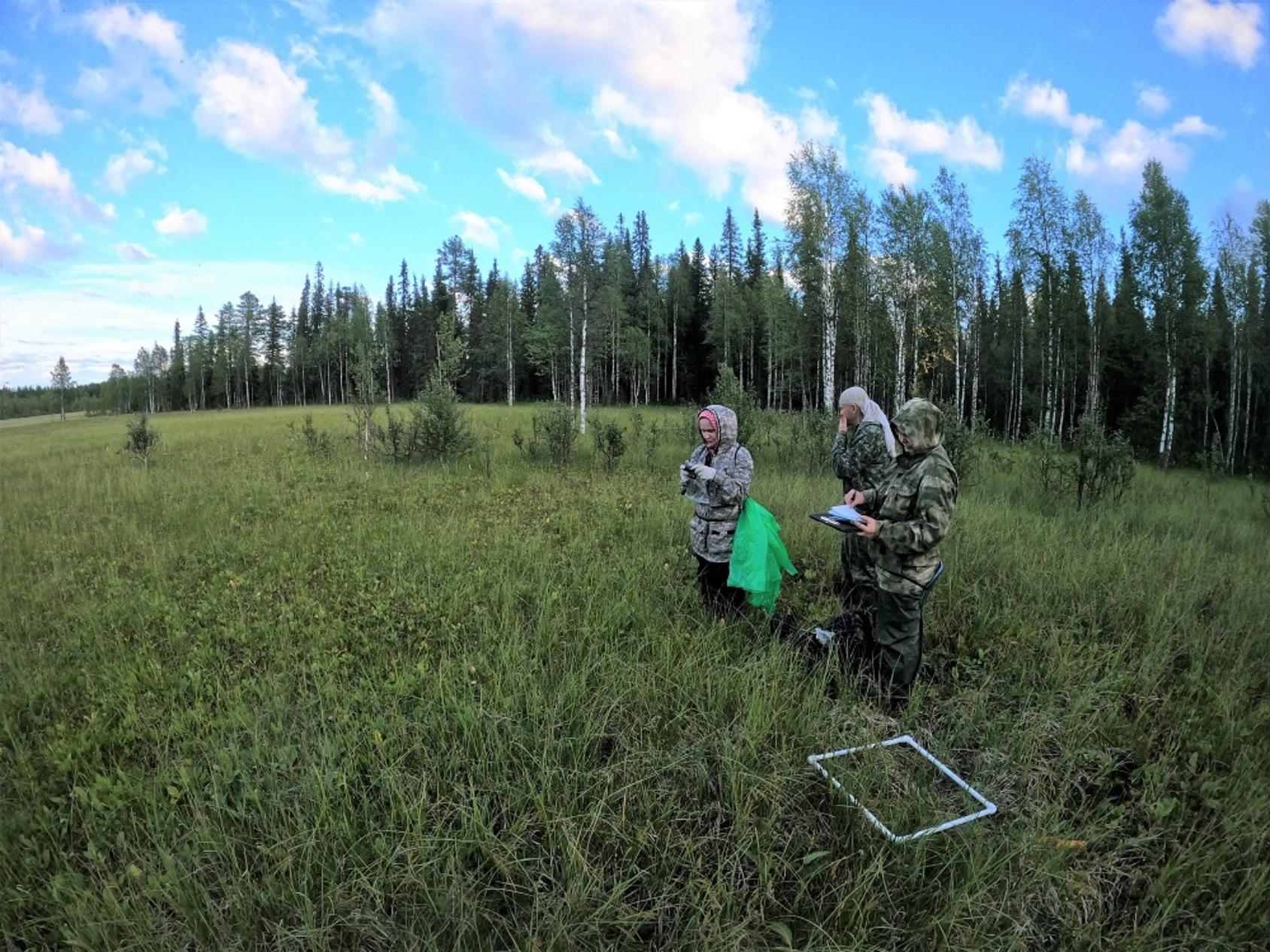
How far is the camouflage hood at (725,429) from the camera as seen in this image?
4312mm

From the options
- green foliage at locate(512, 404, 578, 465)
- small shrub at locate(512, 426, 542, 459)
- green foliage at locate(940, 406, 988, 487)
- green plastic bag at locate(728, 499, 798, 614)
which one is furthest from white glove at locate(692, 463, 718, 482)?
small shrub at locate(512, 426, 542, 459)

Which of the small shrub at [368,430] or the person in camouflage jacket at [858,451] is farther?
the small shrub at [368,430]

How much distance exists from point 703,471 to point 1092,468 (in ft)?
27.4

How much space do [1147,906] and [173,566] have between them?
793 centimetres

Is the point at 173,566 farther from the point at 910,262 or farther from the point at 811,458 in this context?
the point at 910,262

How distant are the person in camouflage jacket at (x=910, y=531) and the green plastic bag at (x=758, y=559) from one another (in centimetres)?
73

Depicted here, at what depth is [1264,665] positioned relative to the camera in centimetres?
399

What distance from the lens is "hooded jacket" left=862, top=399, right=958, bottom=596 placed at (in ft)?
10.6

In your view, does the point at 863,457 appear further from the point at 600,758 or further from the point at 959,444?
the point at 959,444

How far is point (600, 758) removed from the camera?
2.99 m

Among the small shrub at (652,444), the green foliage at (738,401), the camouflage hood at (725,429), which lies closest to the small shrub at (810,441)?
the green foliage at (738,401)

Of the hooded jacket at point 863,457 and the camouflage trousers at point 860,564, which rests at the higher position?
the hooded jacket at point 863,457

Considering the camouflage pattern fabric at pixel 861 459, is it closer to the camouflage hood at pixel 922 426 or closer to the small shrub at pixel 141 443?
the camouflage hood at pixel 922 426

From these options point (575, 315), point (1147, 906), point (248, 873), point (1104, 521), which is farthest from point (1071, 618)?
point (575, 315)
